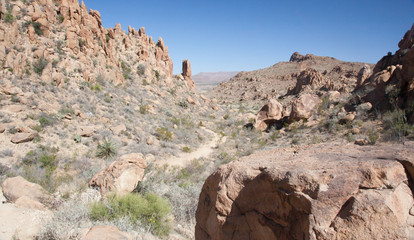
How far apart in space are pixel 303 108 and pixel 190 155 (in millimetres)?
8957

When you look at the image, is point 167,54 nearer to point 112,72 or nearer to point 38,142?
point 112,72

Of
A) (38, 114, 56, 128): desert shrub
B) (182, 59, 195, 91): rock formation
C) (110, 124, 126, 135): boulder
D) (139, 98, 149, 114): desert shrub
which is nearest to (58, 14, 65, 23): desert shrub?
(139, 98, 149, 114): desert shrub

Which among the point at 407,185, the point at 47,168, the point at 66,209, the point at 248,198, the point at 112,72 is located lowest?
the point at 47,168

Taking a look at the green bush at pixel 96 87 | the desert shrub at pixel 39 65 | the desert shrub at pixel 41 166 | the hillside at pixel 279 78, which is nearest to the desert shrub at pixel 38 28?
the desert shrub at pixel 39 65

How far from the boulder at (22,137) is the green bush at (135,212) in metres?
6.86

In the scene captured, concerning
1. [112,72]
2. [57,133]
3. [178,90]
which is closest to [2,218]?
[57,133]

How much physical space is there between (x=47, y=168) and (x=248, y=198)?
8.19 m

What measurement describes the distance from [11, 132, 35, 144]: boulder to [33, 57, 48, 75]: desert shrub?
235 inches

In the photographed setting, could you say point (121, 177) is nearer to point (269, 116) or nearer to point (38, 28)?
point (269, 116)

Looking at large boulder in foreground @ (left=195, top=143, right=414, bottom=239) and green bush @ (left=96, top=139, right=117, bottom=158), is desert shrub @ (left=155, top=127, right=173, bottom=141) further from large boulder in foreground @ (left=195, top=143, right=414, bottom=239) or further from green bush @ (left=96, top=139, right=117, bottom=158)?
large boulder in foreground @ (left=195, top=143, right=414, bottom=239)

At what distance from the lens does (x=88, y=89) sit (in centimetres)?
1539

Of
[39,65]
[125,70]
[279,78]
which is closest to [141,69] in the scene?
[125,70]

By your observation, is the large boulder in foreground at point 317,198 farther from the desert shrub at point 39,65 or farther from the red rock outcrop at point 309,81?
the red rock outcrop at point 309,81

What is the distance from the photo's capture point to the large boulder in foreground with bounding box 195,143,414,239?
1.61m
